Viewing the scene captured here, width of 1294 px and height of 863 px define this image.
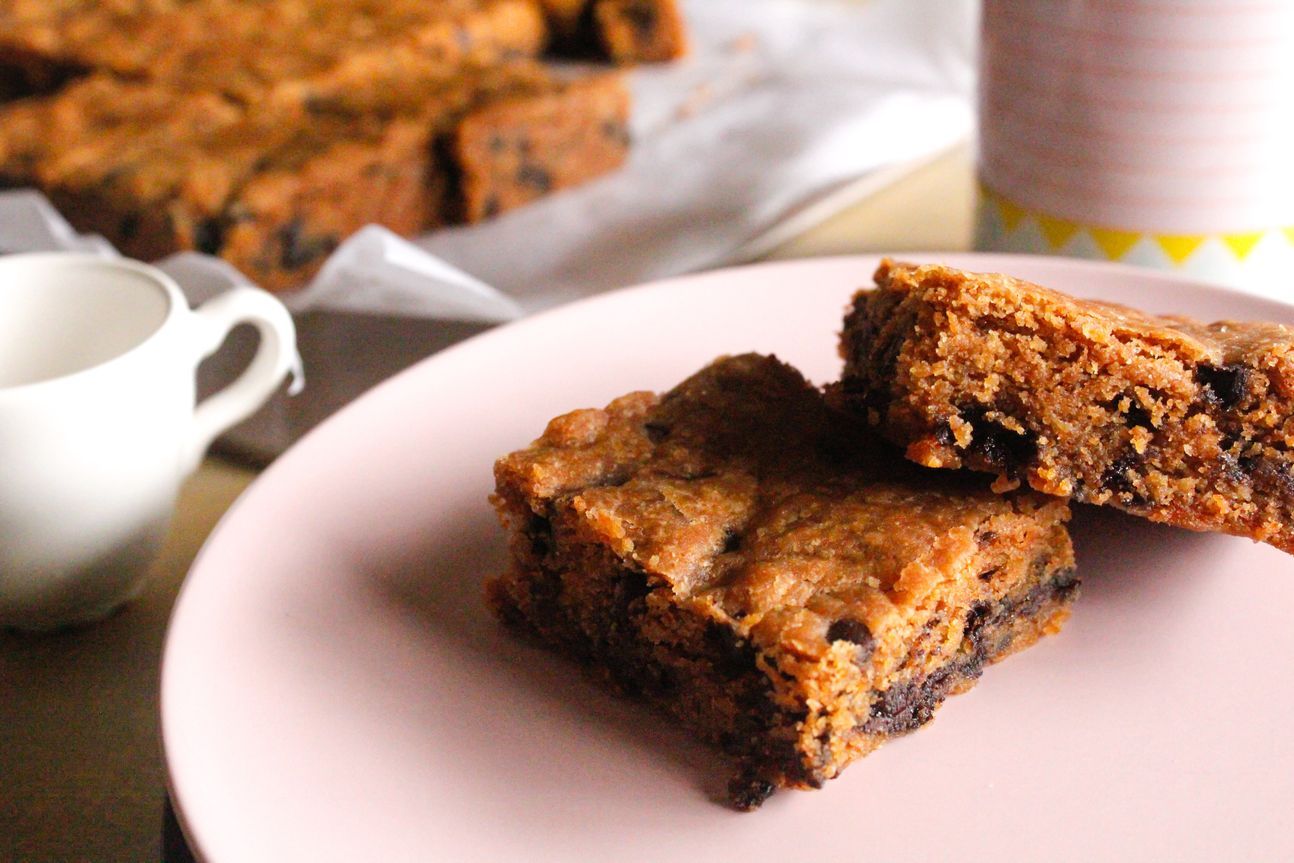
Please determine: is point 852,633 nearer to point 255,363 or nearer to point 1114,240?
point 255,363

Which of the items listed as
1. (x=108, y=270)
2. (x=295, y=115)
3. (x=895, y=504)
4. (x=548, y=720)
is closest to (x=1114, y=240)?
(x=895, y=504)

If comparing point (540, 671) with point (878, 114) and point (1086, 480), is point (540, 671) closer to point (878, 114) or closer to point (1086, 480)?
point (1086, 480)

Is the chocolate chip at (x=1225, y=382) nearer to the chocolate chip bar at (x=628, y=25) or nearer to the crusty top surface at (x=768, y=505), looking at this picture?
the crusty top surface at (x=768, y=505)

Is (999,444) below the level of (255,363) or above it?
above

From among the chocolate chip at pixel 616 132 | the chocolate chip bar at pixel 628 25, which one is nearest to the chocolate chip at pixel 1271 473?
the chocolate chip at pixel 616 132

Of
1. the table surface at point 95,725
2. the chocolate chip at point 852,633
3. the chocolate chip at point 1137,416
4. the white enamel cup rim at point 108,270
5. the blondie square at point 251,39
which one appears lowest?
the table surface at point 95,725

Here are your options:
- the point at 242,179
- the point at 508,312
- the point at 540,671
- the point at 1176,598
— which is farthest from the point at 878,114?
the point at 540,671

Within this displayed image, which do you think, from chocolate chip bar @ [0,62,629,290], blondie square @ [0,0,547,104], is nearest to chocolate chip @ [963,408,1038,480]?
chocolate chip bar @ [0,62,629,290]
